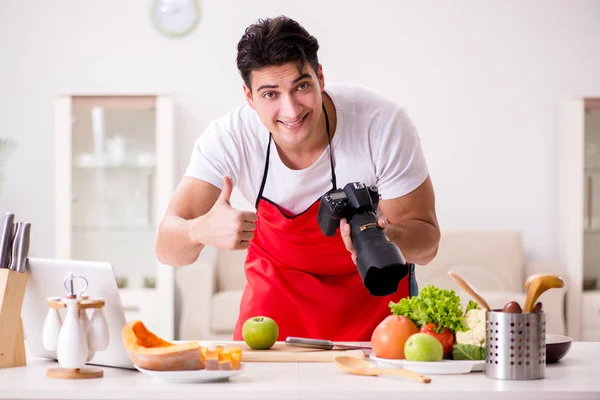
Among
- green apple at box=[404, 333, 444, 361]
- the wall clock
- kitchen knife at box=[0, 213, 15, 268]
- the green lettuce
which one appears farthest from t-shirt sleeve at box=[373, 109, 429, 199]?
Answer: the wall clock

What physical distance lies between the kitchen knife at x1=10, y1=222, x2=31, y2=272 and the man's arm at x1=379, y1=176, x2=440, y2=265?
95cm

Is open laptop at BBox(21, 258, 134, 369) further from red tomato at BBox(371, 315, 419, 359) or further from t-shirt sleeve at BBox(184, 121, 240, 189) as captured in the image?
t-shirt sleeve at BBox(184, 121, 240, 189)

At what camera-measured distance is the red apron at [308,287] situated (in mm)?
2266

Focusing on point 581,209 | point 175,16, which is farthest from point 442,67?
point 175,16

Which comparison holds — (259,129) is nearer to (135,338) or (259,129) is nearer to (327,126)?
(327,126)

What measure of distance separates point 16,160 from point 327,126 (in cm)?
348

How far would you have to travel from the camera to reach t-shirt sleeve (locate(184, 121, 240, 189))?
89.6 inches

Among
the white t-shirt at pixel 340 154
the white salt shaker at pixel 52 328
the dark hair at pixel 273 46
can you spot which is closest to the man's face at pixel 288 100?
the dark hair at pixel 273 46

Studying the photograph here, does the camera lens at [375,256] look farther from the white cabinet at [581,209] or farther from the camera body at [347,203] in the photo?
the white cabinet at [581,209]

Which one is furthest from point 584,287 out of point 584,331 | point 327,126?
point 327,126

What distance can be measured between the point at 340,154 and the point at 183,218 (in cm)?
47

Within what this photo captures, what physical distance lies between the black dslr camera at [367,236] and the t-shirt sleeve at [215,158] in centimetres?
59

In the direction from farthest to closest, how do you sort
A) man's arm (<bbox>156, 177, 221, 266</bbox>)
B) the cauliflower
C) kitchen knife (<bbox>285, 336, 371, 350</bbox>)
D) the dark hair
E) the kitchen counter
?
man's arm (<bbox>156, 177, 221, 266</bbox>)
the dark hair
kitchen knife (<bbox>285, 336, 371, 350</bbox>)
the cauliflower
the kitchen counter

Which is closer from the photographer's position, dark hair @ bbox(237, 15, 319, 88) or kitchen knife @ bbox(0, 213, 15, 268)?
kitchen knife @ bbox(0, 213, 15, 268)
